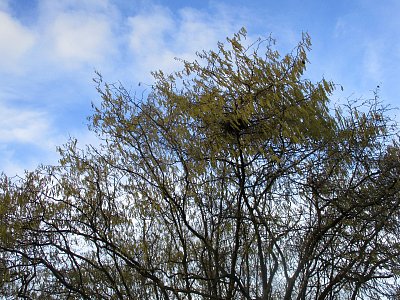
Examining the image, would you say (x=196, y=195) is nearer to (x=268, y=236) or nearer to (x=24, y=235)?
(x=268, y=236)

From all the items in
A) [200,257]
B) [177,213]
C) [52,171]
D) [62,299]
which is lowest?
[62,299]

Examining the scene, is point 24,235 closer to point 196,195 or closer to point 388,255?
point 196,195

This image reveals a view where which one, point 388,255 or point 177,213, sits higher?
point 177,213

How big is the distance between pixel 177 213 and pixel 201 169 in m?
1.15

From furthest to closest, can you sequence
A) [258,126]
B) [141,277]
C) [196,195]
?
[141,277]
[196,195]
[258,126]

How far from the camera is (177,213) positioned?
23.1ft

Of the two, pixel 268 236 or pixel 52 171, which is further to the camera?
pixel 52 171

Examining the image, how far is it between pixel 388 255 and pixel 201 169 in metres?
2.73

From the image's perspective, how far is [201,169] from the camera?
621cm

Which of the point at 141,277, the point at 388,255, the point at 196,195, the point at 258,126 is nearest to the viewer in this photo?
the point at 258,126

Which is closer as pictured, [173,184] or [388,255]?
[388,255]

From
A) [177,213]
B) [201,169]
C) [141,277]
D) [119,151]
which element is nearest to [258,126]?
[201,169]

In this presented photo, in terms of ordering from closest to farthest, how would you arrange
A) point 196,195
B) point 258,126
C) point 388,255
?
point 258,126, point 388,255, point 196,195

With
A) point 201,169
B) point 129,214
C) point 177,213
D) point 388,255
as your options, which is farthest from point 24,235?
point 388,255
